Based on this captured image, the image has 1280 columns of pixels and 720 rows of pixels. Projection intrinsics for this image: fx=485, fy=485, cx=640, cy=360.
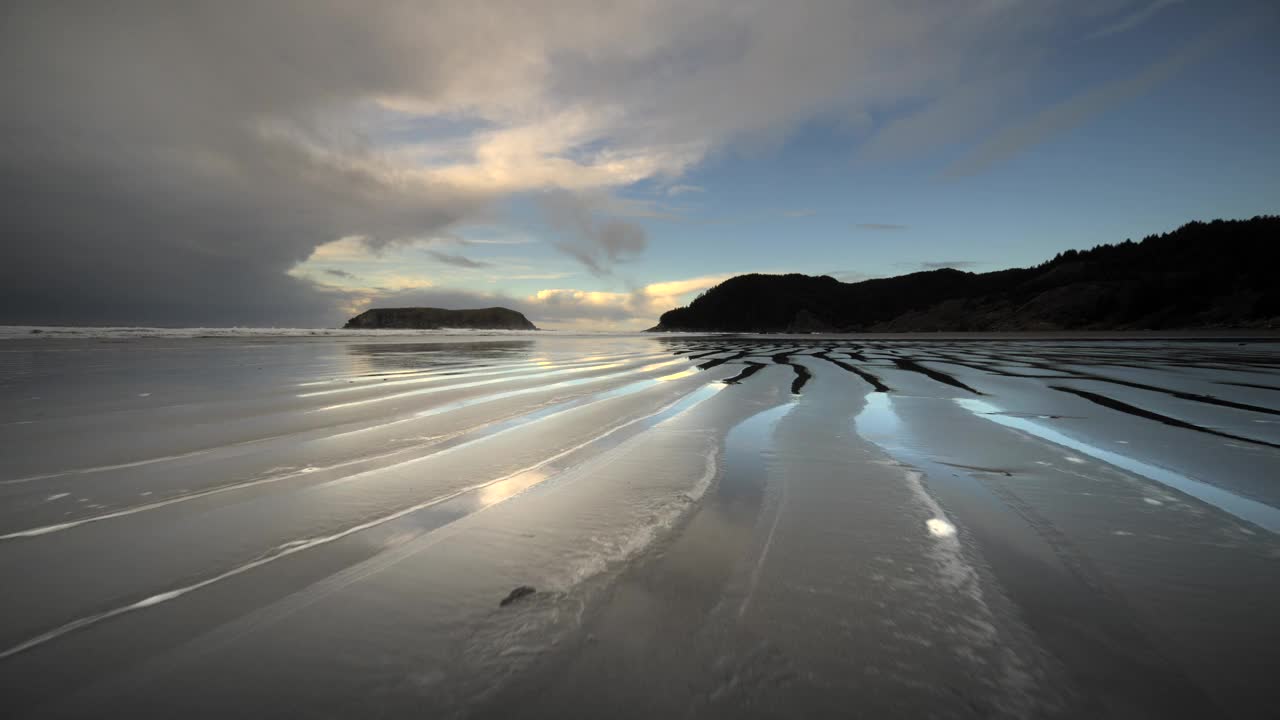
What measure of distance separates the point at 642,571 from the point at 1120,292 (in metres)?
82.6

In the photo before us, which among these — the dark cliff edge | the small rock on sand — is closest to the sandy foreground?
the small rock on sand

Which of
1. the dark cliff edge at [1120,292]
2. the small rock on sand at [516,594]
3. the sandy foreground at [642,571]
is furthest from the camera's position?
the dark cliff edge at [1120,292]

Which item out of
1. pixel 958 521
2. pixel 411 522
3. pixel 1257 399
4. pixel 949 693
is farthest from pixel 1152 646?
pixel 1257 399

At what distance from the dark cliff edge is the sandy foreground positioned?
64.0 m

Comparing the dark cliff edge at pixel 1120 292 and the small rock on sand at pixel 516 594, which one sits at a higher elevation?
the dark cliff edge at pixel 1120 292

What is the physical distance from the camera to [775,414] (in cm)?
654

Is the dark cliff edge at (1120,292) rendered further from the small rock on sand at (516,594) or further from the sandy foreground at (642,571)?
the small rock on sand at (516,594)

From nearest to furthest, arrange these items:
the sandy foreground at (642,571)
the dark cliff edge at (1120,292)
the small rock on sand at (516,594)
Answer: the sandy foreground at (642,571)
the small rock on sand at (516,594)
the dark cliff edge at (1120,292)

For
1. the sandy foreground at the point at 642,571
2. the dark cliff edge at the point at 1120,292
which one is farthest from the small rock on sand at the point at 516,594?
the dark cliff edge at the point at 1120,292

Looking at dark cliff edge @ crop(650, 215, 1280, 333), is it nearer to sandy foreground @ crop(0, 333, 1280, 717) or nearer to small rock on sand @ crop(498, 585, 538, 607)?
sandy foreground @ crop(0, 333, 1280, 717)

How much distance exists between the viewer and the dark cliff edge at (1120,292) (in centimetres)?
5153

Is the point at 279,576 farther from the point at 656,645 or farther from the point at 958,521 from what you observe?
the point at 958,521

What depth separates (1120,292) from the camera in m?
59.5

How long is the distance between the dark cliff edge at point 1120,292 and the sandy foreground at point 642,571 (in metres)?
64.0
